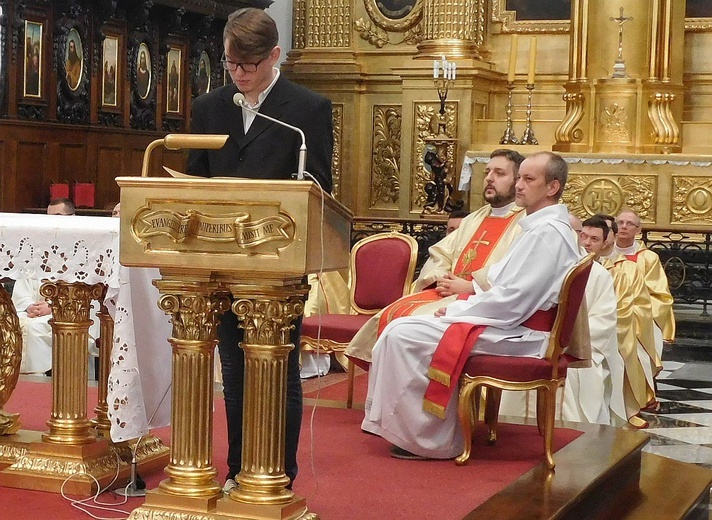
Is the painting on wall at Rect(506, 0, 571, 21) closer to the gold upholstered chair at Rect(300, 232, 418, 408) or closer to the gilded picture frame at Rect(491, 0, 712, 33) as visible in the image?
the gilded picture frame at Rect(491, 0, 712, 33)

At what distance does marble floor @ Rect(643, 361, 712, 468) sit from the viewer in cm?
625

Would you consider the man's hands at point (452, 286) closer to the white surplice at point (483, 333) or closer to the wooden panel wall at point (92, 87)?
the white surplice at point (483, 333)

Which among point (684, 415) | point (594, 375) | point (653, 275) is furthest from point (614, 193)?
point (594, 375)

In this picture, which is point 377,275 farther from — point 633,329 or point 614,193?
point 614,193

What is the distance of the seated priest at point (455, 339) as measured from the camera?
482 centimetres

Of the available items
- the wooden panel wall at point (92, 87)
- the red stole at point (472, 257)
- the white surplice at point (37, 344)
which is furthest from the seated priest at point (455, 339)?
the wooden panel wall at point (92, 87)

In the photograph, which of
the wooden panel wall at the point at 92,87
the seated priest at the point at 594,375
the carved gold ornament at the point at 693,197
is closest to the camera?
the seated priest at the point at 594,375

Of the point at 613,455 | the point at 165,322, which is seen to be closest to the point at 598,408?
the point at 613,455

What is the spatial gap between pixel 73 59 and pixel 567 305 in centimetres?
785

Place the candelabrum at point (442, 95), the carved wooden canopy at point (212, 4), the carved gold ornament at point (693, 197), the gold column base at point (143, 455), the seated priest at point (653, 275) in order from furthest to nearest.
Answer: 1. the carved wooden canopy at point (212, 4)
2. the candelabrum at point (442, 95)
3. the carved gold ornament at point (693, 197)
4. the seated priest at point (653, 275)
5. the gold column base at point (143, 455)

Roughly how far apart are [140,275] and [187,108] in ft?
30.5

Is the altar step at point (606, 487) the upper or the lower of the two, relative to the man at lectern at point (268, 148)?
lower

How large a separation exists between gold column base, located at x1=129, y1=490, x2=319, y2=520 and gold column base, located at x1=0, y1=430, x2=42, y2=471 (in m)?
1.02

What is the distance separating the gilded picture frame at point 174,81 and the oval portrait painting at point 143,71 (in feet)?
1.01
